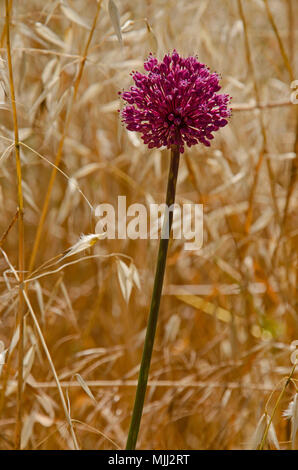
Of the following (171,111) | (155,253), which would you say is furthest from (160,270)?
(155,253)

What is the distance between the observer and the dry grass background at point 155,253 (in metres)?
0.71

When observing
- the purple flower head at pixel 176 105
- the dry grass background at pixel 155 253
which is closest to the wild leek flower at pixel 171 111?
the purple flower head at pixel 176 105

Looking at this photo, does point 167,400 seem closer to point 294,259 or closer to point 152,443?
point 152,443

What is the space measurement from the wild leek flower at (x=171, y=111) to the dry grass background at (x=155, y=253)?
7.6 inches

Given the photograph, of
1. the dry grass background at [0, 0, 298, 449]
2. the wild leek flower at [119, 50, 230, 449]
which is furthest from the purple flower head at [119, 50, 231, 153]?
the dry grass background at [0, 0, 298, 449]

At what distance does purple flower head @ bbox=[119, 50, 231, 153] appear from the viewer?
0.39m

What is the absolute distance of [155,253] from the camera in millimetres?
794

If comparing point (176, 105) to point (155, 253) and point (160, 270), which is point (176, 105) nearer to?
point (160, 270)

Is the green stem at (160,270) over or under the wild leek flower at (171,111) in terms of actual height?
under

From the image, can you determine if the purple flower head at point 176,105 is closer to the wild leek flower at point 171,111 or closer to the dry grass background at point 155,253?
the wild leek flower at point 171,111

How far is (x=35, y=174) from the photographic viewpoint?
1066 millimetres
